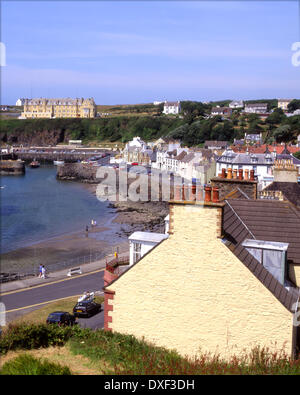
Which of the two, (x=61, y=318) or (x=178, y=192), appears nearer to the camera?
(x=178, y=192)

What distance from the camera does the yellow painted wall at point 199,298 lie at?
787 centimetres

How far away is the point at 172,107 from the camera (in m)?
182

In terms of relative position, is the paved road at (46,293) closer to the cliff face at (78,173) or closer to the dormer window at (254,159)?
the dormer window at (254,159)

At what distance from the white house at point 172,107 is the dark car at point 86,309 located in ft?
547

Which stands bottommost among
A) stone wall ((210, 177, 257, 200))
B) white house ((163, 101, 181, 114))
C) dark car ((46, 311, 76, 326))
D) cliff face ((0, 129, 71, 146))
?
dark car ((46, 311, 76, 326))

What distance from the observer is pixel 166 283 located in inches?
330

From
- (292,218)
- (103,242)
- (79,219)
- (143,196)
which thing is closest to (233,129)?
(143,196)

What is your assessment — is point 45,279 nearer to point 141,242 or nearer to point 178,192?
point 141,242

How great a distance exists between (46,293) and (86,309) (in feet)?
16.7

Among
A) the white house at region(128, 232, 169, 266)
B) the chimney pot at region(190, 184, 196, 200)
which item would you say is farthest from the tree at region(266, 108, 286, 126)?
the chimney pot at region(190, 184, 196, 200)

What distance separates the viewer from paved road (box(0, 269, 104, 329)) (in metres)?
19.8

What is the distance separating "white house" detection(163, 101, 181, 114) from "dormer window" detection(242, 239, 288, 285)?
17451 cm

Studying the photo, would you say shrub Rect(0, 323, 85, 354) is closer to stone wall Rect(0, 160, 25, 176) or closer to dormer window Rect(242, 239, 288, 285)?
dormer window Rect(242, 239, 288, 285)

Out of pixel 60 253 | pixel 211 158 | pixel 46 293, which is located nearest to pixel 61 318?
pixel 46 293
